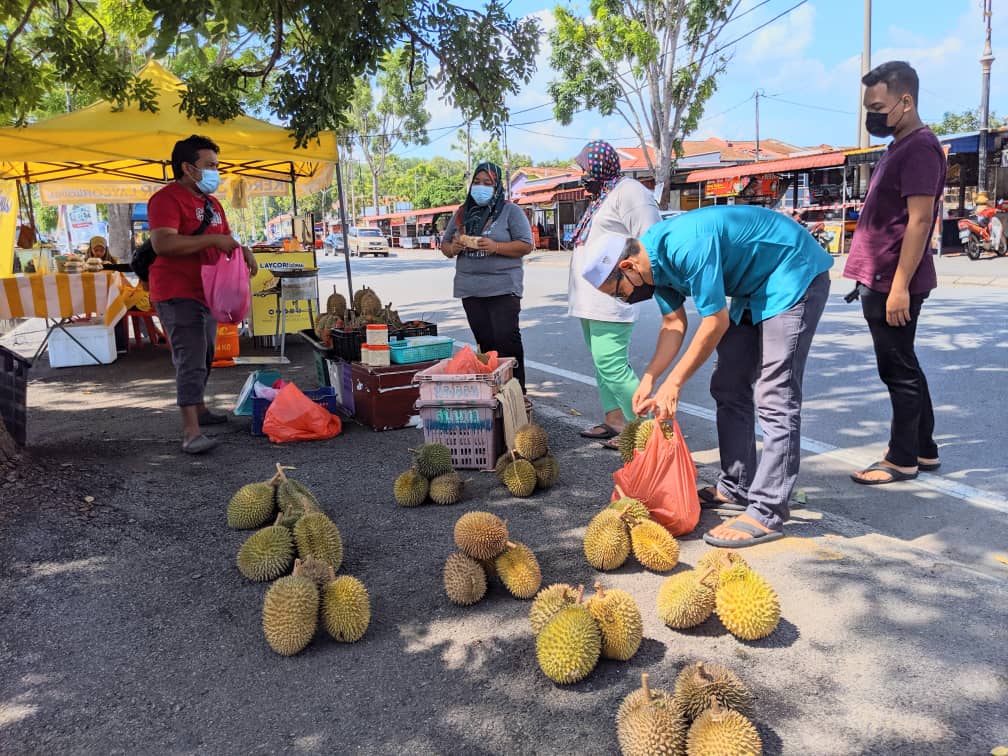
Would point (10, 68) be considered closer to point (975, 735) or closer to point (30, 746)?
point (30, 746)

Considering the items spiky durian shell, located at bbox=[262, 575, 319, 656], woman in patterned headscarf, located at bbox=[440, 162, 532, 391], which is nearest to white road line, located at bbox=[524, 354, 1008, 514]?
woman in patterned headscarf, located at bbox=[440, 162, 532, 391]

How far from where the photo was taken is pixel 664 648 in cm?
256

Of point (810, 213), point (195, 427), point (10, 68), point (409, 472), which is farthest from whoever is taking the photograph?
point (810, 213)

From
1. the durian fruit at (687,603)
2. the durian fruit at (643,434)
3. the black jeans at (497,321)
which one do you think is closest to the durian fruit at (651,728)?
the durian fruit at (687,603)

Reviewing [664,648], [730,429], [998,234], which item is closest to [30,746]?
[664,648]

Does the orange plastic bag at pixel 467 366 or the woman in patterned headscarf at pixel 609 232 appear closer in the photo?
the woman in patterned headscarf at pixel 609 232

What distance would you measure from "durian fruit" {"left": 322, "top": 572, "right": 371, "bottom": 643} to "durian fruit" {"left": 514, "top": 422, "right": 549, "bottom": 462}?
1.58m

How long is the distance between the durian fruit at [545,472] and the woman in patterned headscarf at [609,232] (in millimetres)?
629

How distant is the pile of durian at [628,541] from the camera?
3.03 m

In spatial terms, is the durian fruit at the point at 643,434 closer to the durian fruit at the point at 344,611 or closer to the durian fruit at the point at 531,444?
the durian fruit at the point at 531,444

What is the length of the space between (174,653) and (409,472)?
1553mm

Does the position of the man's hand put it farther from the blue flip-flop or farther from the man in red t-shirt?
the man in red t-shirt

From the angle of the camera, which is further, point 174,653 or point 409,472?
point 409,472

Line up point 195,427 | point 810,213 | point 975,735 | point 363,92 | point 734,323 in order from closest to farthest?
1. point 975,735
2. point 734,323
3. point 195,427
4. point 810,213
5. point 363,92
